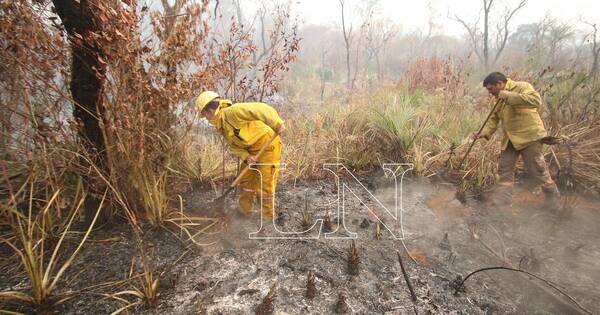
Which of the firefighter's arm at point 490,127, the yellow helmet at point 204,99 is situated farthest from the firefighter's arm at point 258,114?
the firefighter's arm at point 490,127

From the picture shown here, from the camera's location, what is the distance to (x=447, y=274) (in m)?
2.45

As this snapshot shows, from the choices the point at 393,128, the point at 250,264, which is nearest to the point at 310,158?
the point at 393,128

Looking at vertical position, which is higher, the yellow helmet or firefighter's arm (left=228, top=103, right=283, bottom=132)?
the yellow helmet

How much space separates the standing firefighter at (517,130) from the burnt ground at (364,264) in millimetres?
362

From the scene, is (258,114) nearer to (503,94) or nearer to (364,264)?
(364,264)

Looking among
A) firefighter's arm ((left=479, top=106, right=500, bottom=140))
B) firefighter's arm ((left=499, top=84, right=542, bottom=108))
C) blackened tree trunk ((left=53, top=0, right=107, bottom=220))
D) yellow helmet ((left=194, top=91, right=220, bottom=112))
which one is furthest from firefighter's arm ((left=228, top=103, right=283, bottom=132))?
firefighter's arm ((left=479, top=106, right=500, bottom=140))

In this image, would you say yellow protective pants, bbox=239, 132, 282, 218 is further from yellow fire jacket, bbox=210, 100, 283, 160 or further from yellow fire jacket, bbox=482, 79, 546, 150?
yellow fire jacket, bbox=482, 79, 546, 150

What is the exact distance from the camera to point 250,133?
2.83 m

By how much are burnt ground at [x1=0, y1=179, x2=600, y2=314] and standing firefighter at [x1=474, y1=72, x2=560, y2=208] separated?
0.36 m

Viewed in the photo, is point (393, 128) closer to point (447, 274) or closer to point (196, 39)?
point (447, 274)

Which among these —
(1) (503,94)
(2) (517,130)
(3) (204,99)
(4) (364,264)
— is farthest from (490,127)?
(3) (204,99)

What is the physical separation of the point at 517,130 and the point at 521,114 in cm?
19

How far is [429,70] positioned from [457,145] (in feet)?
12.4

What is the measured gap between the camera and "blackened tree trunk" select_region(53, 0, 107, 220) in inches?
80.4
